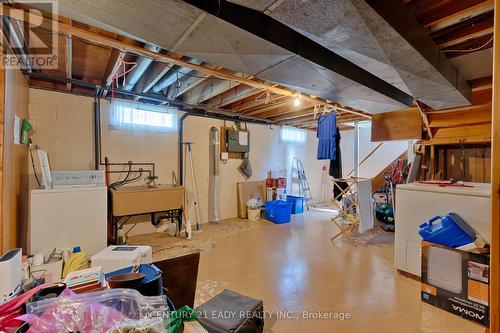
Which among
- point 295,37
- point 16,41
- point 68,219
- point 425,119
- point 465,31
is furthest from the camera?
point 425,119

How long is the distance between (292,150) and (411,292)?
16.1ft

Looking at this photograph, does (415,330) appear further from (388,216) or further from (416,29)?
(388,216)

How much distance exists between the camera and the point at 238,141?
17.7ft

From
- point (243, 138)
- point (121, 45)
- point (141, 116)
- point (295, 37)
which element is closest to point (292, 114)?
point (243, 138)

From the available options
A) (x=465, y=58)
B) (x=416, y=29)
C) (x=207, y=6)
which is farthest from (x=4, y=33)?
(x=465, y=58)

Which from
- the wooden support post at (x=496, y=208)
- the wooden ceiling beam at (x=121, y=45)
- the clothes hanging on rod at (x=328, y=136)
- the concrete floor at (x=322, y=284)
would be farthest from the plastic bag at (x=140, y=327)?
the clothes hanging on rod at (x=328, y=136)

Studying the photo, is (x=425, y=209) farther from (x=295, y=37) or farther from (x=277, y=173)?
(x=277, y=173)

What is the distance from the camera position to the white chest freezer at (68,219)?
2.66 metres

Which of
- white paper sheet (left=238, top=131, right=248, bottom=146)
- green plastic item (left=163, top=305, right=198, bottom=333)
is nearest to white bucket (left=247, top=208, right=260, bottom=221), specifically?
white paper sheet (left=238, top=131, right=248, bottom=146)

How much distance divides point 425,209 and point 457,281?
754 millimetres

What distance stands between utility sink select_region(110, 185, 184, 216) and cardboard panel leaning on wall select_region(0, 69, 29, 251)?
1014 mm

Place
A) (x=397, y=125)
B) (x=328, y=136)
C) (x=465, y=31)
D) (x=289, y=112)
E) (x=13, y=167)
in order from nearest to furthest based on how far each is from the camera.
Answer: (x=465, y=31) → (x=13, y=167) → (x=397, y=125) → (x=328, y=136) → (x=289, y=112)

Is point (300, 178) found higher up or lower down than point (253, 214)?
higher up

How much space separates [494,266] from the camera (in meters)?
0.56
